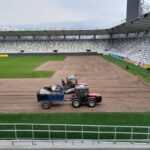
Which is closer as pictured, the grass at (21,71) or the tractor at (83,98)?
the tractor at (83,98)

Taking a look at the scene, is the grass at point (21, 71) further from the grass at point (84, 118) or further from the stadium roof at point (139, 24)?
the stadium roof at point (139, 24)

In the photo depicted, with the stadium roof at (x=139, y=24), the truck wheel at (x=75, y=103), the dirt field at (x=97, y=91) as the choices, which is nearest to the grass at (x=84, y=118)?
the dirt field at (x=97, y=91)

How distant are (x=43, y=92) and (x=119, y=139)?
8097mm

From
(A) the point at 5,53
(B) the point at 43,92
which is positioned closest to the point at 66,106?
(B) the point at 43,92

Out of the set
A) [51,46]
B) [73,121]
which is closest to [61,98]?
[73,121]

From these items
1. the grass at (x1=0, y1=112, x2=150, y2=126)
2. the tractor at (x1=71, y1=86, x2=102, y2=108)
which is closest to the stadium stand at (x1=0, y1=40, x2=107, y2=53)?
the tractor at (x1=71, y1=86, x2=102, y2=108)

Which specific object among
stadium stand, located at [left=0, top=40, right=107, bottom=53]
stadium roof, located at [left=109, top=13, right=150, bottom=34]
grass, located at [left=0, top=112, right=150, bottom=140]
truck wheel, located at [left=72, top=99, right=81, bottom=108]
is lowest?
grass, located at [left=0, top=112, right=150, bottom=140]

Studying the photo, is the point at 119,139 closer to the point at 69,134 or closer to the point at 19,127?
the point at 69,134

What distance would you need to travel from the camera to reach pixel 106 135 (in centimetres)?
1305

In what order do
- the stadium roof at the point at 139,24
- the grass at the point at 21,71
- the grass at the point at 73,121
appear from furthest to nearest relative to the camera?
the stadium roof at the point at 139,24 → the grass at the point at 21,71 → the grass at the point at 73,121

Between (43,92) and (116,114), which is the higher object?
(43,92)

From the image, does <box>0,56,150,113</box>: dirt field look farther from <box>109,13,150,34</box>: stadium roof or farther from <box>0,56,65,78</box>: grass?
<box>109,13,150,34</box>: stadium roof

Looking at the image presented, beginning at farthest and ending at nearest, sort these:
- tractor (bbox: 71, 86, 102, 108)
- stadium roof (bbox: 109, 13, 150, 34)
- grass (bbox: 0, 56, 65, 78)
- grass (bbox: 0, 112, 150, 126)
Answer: stadium roof (bbox: 109, 13, 150, 34)
grass (bbox: 0, 56, 65, 78)
tractor (bbox: 71, 86, 102, 108)
grass (bbox: 0, 112, 150, 126)

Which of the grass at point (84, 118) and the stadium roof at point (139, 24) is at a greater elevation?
the stadium roof at point (139, 24)
